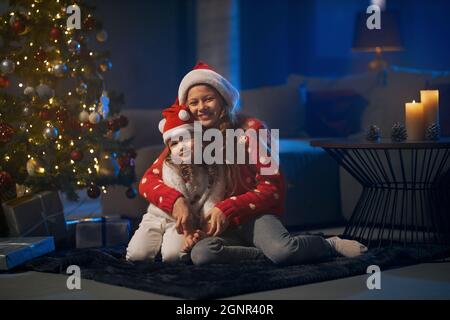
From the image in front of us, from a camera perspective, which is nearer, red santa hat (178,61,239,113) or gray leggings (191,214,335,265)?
gray leggings (191,214,335,265)

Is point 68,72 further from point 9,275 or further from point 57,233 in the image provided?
point 9,275

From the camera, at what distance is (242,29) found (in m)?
6.80

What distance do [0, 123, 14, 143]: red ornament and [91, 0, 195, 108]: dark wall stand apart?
311 cm

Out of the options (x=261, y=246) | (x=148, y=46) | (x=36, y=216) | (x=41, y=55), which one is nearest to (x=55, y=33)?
(x=41, y=55)

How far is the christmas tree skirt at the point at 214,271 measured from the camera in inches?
104

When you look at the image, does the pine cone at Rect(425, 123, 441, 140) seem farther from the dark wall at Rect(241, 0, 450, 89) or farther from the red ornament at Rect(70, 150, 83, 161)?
the dark wall at Rect(241, 0, 450, 89)

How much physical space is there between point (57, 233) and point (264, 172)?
1247mm

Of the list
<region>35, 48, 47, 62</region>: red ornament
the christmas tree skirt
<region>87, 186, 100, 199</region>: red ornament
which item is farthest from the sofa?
the christmas tree skirt

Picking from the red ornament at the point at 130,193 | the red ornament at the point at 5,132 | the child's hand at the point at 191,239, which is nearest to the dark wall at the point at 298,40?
the red ornament at the point at 130,193

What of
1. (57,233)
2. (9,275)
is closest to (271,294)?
(9,275)

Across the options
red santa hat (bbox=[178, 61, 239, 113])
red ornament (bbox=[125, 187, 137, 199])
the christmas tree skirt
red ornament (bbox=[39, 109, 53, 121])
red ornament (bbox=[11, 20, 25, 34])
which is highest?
red ornament (bbox=[11, 20, 25, 34])

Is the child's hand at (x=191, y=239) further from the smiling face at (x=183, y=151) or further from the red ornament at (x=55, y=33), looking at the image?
the red ornament at (x=55, y=33)

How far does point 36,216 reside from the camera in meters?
3.73

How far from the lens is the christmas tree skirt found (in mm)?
2631
